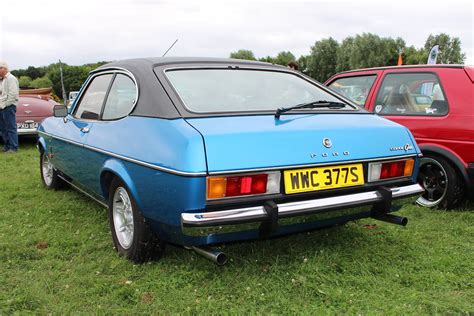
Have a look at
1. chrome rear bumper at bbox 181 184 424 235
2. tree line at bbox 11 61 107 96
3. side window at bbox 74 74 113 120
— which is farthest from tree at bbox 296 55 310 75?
chrome rear bumper at bbox 181 184 424 235

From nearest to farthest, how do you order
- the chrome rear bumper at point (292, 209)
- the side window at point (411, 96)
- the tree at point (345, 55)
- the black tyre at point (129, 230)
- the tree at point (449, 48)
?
the chrome rear bumper at point (292, 209)
the black tyre at point (129, 230)
the side window at point (411, 96)
the tree at point (345, 55)
the tree at point (449, 48)

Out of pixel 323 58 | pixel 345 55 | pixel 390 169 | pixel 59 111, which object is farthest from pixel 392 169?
pixel 323 58

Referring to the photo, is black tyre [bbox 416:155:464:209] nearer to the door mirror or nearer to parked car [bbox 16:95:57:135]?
the door mirror

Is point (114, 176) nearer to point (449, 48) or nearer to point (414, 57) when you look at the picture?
point (414, 57)

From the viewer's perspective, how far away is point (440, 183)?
4.56 m

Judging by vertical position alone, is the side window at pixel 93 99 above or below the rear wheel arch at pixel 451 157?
above

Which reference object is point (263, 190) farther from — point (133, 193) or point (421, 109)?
point (421, 109)

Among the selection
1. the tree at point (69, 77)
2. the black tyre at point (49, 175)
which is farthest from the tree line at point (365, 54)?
the black tyre at point (49, 175)

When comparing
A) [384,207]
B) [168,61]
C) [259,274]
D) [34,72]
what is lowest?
[259,274]

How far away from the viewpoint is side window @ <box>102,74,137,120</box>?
3329mm

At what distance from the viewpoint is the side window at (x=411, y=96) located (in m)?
4.54

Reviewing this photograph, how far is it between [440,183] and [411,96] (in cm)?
100

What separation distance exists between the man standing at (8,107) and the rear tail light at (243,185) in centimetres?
731

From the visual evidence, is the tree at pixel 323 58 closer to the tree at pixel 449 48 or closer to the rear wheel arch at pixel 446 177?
the tree at pixel 449 48
